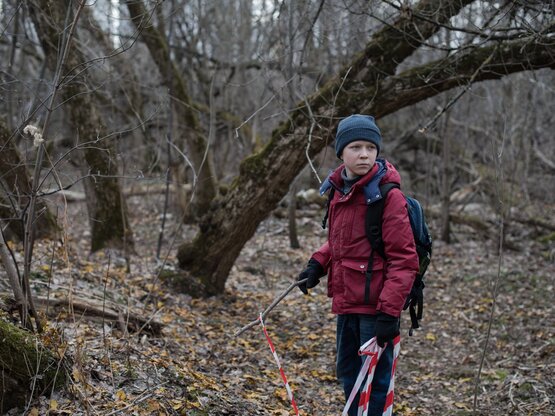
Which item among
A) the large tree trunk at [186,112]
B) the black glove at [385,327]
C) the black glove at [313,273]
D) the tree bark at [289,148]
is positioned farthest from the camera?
the large tree trunk at [186,112]

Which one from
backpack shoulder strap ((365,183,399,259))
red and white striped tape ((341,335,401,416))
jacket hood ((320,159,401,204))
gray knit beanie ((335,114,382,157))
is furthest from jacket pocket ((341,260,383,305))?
gray knit beanie ((335,114,382,157))

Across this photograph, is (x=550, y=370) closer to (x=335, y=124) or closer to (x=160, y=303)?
(x=335, y=124)

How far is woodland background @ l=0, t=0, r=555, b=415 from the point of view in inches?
147

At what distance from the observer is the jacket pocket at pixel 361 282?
10.9 ft

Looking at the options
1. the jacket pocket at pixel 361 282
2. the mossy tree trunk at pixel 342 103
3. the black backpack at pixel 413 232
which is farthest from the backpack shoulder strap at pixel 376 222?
the mossy tree trunk at pixel 342 103

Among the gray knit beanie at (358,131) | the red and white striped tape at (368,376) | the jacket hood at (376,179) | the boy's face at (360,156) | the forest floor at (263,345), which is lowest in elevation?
the forest floor at (263,345)

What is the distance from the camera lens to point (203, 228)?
24.1 feet

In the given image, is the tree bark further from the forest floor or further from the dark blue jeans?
the dark blue jeans

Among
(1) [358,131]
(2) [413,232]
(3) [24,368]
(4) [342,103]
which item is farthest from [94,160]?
(2) [413,232]

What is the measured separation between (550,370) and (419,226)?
3.04 m

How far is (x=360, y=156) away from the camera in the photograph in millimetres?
3422

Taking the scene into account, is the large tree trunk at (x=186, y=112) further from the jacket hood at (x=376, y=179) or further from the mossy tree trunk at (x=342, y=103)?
the jacket hood at (x=376, y=179)

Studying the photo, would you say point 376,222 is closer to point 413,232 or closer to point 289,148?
point 413,232

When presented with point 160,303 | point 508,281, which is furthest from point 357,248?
point 508,281
